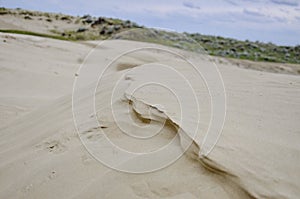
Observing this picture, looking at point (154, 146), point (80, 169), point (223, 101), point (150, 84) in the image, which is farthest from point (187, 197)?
point (150, 84)

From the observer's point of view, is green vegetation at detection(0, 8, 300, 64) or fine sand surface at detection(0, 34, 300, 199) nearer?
fine sand surface at detection(0, 34, 300, 199)

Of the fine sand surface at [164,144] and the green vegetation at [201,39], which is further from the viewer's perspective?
the green vegetation at [201,39]

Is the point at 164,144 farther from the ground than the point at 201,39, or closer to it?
closer to it

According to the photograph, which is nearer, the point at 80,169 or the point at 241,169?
the point at 241,169

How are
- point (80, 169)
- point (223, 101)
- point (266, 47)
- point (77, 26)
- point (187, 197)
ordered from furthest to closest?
point (77, 26) → point (266, 47) → point (223, 101) → point (80, 169) → point (187, 197)

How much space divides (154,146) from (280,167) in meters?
Result: 0.55

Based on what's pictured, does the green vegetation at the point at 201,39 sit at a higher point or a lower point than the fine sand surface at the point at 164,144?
higher

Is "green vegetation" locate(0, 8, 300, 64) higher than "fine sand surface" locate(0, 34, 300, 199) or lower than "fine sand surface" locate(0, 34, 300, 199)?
higher

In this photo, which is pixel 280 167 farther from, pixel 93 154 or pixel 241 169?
pixel 93 154

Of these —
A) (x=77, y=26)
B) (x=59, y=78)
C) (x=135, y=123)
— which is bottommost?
(x=59, y=78)

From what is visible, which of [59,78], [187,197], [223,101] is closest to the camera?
[187,197]

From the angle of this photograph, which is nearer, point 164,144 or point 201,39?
point 164,144

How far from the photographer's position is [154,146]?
4.40 ft

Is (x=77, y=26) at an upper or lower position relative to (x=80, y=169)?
upper
